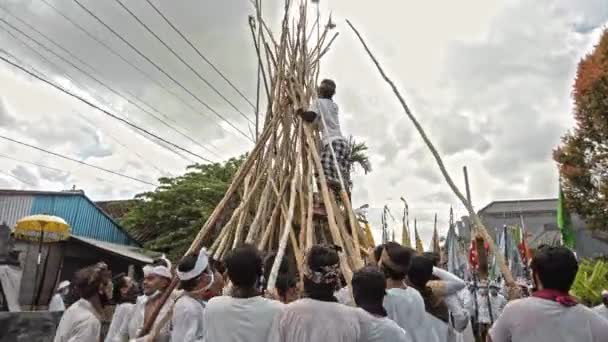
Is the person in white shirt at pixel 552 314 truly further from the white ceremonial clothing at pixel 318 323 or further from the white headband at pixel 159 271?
the white headband at pixel 159 271

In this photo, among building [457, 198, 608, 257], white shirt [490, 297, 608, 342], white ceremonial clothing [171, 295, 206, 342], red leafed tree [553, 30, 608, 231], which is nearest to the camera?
white shirt [490, 297, 608, 342]

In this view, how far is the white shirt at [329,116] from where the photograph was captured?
15.6 feet

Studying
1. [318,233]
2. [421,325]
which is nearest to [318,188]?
[318,233]

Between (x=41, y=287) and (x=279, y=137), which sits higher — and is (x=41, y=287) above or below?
below

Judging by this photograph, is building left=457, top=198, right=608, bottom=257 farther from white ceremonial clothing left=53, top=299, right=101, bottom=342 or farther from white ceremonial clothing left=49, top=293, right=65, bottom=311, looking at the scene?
white ceremonial clothing left=53, top=299, right=101, bottom=342

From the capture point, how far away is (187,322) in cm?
242

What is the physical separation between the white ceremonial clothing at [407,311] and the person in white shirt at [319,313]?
0.45 metres

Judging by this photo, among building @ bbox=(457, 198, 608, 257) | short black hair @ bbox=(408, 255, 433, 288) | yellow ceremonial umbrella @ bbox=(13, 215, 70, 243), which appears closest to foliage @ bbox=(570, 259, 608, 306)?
short black hair @ bbox=(408, 255, 433, 288)

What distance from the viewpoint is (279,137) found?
498cm

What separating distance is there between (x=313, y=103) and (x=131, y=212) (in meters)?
11.3

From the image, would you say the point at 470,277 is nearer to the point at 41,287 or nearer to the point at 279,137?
the point at 279,137

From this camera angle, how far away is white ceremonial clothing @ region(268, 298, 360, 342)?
1.96m

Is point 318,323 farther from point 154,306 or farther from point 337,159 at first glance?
point 337,159

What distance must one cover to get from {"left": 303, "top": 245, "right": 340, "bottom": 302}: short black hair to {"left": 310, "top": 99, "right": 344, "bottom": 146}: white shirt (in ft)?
8.65
